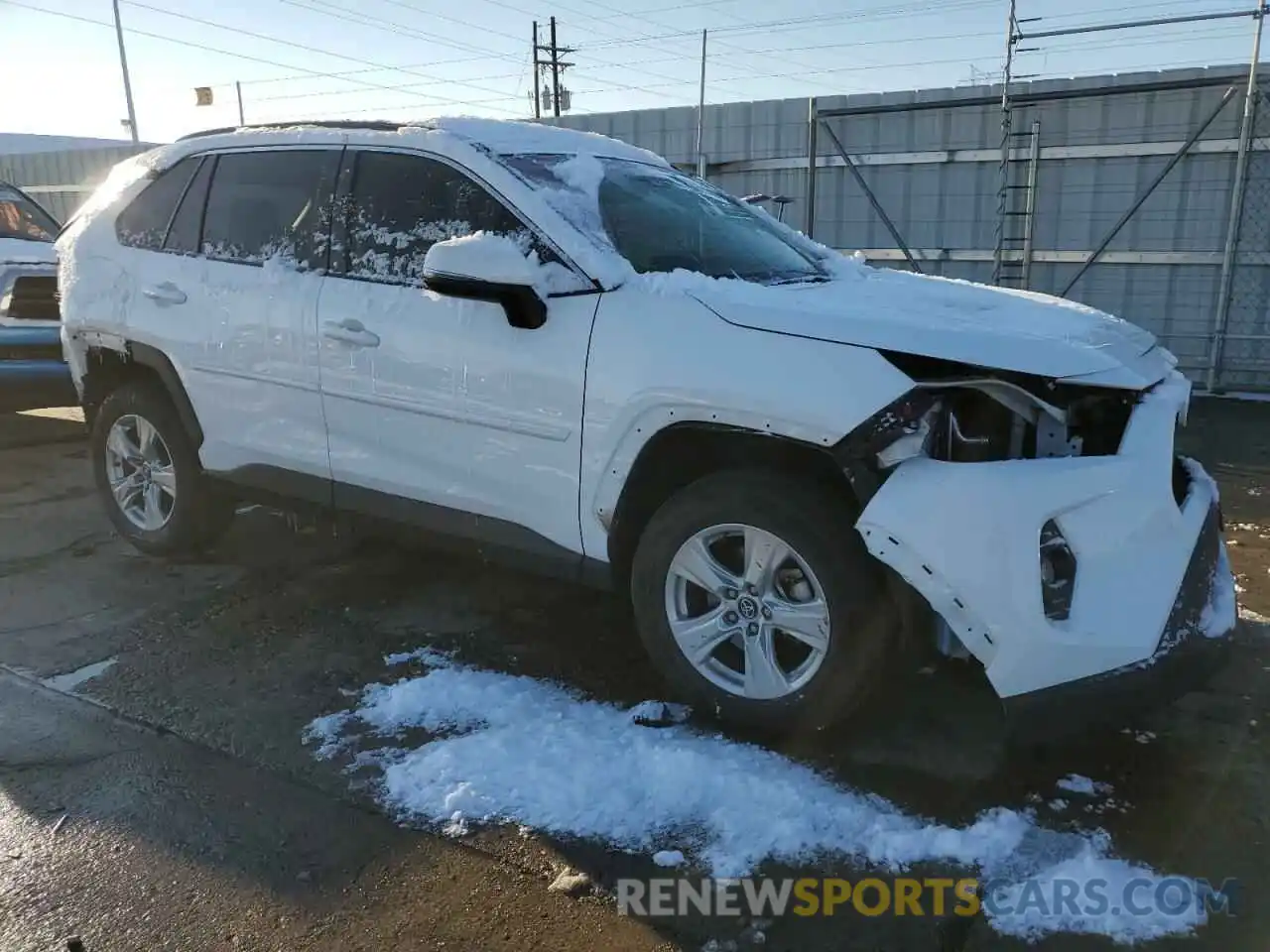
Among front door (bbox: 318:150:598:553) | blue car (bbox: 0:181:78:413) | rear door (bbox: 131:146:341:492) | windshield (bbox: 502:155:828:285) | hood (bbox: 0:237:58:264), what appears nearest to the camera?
front door (bbox: 318:150:598:553)

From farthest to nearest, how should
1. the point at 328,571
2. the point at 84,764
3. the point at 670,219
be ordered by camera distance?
the point at 328,571 → the point at 670,219 → the point at 84,764

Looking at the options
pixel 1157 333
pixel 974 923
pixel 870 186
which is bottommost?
pixel 974 923

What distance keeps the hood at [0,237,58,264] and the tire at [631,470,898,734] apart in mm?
5664

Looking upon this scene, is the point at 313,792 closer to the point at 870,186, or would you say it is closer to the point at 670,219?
the point at 670,219

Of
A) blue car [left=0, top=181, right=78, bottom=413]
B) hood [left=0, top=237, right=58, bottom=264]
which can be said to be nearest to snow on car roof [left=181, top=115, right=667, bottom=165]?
blue car [left=0, top=181, right=78, bottom=413]

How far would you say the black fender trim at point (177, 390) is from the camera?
4375 millimetres

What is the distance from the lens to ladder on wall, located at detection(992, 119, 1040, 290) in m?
9.03

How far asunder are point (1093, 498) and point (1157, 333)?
315 inches

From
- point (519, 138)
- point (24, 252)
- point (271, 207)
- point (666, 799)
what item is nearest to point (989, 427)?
point (666, 799)

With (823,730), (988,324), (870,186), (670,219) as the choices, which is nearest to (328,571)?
(670,219)

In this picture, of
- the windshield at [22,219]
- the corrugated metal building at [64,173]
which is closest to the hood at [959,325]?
the windshield at [22,219]

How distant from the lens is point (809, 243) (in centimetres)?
438

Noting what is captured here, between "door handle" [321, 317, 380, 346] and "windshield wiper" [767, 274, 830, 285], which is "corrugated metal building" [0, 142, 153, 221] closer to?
"door handle" [321, 317, 380, 346]

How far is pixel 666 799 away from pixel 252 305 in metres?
2.65
